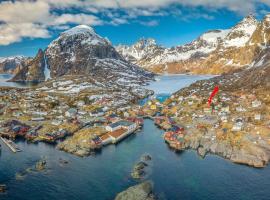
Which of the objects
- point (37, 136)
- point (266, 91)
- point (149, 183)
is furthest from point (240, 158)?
point (266, 91)

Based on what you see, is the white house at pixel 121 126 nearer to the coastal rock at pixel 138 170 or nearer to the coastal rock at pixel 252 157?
the coastal rock at pixel 138 170

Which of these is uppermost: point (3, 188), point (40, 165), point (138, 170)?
point (138, 170)

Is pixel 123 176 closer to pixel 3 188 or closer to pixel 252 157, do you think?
pixel 3 188

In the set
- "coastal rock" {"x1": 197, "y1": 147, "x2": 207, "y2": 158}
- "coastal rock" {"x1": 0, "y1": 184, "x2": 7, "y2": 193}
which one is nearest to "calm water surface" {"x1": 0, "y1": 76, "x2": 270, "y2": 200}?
"coastal rock" {"x1": 0, "y1": 184, "x2": 7, "y2": 193}

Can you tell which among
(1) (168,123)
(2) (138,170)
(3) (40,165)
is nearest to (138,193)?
(2) (138,170)

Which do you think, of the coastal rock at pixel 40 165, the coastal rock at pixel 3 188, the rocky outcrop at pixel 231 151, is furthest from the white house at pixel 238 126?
the coastal rock at pixel 3 188

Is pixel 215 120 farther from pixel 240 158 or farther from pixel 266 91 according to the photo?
pixel 266 91
